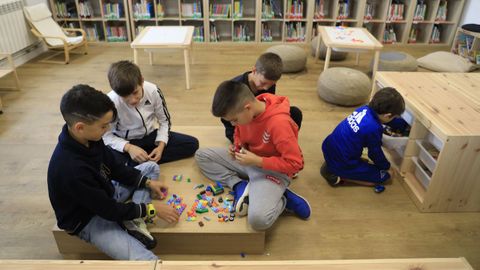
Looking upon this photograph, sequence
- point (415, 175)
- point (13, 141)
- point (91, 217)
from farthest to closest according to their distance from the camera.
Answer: point (13, 141) < point (415, 175) < point (91, 217)

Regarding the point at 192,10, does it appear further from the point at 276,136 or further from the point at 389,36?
the point at 276,136

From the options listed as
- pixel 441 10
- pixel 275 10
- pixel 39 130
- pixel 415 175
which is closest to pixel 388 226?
pixel 415 175

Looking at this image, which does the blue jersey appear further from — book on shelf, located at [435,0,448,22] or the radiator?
book on shelf, located at [435,0,448,22]

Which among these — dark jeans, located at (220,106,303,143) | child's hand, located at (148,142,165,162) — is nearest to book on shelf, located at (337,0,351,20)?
dark jeans, located at (220,106,303,143)

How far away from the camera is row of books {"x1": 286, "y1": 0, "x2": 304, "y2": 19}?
16.9 feet

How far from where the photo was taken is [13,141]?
108 inches

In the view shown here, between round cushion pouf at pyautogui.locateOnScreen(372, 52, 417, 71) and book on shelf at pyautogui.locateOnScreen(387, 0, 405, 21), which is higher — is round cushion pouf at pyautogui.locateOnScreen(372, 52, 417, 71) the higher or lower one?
the lower one

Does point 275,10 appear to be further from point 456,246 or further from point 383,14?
point 456,246

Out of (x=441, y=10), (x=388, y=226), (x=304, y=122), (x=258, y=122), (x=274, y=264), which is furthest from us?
(x=441, y=10)

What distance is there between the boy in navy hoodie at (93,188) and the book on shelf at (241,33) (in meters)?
3.93

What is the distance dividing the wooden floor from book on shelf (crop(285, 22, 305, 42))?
201 cm

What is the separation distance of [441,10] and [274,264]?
208 inches

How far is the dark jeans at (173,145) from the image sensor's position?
222cm

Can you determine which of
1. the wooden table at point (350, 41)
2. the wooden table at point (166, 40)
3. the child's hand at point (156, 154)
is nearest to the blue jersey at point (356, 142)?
the child's hand at point (156, 154)
